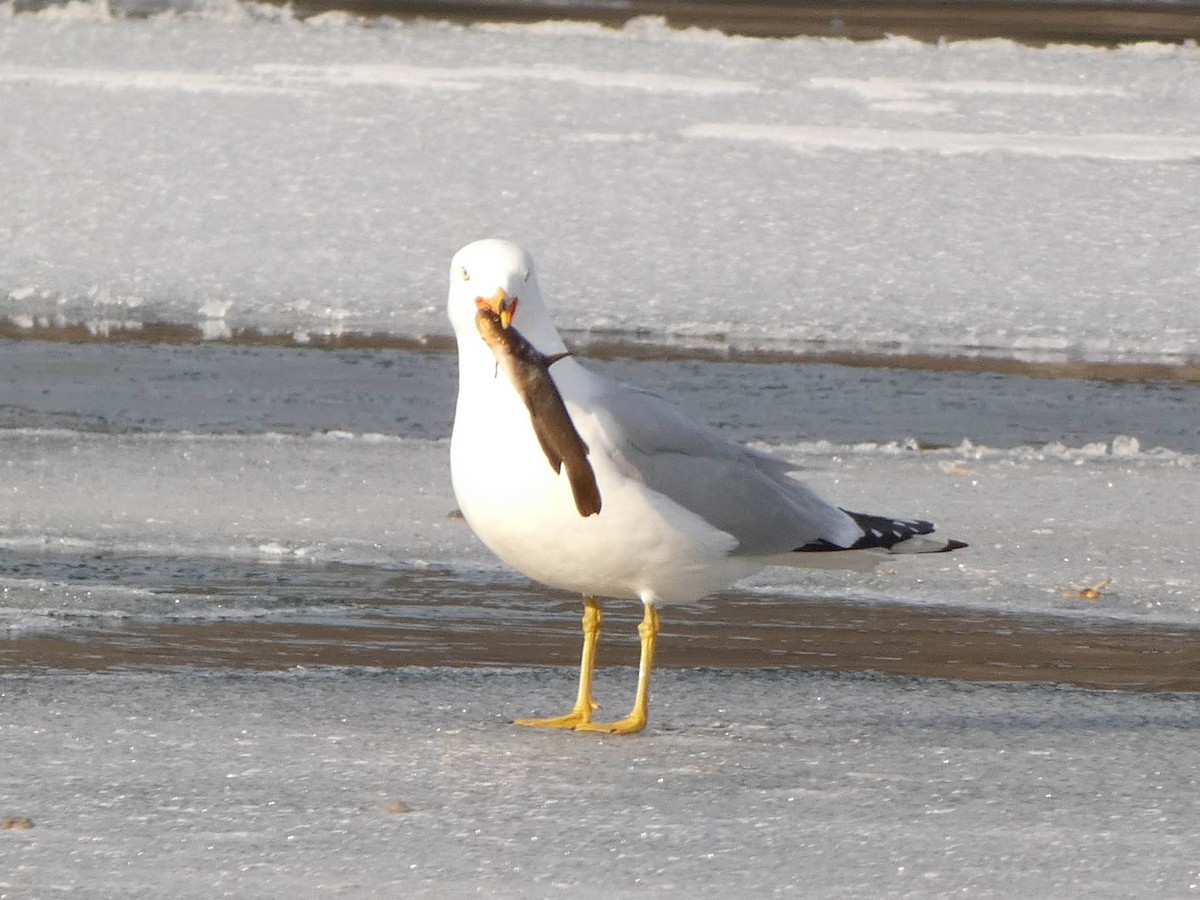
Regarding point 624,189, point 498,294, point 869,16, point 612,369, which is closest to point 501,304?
point 498,294

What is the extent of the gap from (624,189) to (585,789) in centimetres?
688

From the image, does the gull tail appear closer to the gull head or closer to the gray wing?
the gray wing

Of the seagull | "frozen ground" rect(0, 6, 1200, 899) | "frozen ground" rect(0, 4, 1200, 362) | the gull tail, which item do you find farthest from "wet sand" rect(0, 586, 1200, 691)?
"frozen ground" rect(0, 4, 1200, 362)

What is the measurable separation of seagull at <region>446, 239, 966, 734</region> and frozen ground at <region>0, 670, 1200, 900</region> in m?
0.25

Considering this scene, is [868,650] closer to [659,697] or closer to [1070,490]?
[659,697]

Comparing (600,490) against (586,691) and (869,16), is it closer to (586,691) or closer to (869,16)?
(586,691)

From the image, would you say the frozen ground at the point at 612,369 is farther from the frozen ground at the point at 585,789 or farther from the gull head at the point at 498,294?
the gull head at the point at 498,294

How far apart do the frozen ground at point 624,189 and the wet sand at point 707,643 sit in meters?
3.65

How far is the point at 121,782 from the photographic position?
134 inches

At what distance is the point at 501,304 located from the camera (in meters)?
3.79

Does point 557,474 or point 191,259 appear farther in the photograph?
point 191,259

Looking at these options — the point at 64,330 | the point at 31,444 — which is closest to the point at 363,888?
the point at 31,444

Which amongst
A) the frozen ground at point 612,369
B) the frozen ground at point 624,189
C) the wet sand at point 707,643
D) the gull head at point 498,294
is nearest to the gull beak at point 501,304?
the gull head at point 498,294

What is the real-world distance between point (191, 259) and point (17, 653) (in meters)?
5.15
